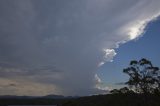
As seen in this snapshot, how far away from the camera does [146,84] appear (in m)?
74.5

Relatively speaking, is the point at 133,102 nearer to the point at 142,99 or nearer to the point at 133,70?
the point at 142,99

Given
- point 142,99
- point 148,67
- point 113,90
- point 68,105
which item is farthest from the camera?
point 68,105

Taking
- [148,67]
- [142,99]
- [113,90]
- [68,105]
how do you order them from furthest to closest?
[68,105] < [113,90] < [142,99] < [148,67]

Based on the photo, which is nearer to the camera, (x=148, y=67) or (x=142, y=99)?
(x=148, y=67)

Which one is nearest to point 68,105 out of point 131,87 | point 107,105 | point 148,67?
point 107,105

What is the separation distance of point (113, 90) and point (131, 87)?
30.0 feet

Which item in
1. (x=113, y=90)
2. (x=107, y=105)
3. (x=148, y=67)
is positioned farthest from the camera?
(x=107, y=105)

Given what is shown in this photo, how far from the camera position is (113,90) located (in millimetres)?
85562

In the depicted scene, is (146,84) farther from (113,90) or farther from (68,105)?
(68,105)

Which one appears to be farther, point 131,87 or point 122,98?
point 122,98

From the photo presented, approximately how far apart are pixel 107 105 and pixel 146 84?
28.6 meters

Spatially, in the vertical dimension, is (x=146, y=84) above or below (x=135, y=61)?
below

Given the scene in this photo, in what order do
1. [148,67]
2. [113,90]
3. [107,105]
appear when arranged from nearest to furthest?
[148,67]
[113,90]
[107,105]

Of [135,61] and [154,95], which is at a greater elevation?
[135,61]
